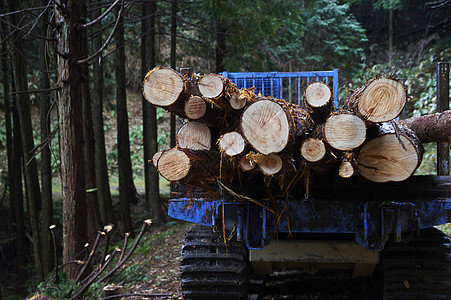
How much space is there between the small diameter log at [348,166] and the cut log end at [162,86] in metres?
1.32

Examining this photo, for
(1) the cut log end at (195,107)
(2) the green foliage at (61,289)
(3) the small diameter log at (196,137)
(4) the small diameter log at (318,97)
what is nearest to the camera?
(4) the small diameter log at (318,97)

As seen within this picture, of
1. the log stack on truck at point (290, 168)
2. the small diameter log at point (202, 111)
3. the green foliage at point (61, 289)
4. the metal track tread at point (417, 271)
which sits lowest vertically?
the green foliage at point (61, 289)

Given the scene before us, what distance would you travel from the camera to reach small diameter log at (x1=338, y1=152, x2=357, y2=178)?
10.3 ft

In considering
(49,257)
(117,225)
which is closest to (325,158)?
(49,257)

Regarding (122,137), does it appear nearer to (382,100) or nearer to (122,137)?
(122,137)

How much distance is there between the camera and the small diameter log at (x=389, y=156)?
338 centimetres

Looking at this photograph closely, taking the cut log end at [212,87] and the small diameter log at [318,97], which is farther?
the cut log end at [212,87]

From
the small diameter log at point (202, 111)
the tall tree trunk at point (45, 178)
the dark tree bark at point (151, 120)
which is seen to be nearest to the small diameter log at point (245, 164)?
the small diameter log at point (202, 111)

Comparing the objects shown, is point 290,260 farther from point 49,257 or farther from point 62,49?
point 49,257

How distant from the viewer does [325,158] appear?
134 inches

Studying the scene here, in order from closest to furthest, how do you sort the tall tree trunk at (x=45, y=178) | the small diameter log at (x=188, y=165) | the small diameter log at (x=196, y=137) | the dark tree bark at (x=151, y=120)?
the small diameter log at (x=188, y=165), the small diameter log at (x=196, y=137), the tall tree trunk at (x=45, y=178), the dark tree bark at (x=151, y=120)

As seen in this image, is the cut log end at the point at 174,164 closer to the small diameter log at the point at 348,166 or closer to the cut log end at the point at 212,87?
the cut log end at the point at 212,87

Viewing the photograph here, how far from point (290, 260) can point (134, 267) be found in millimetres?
4211

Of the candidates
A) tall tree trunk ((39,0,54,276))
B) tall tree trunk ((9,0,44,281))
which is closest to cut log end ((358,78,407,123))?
tall tree trunk ((39,0,54,276))
